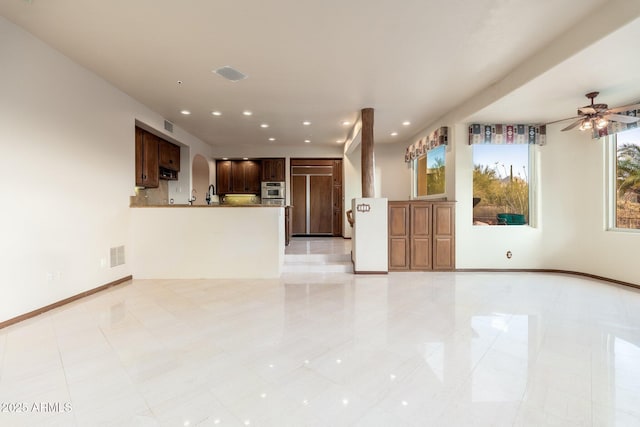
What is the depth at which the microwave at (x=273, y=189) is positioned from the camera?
24.8 ft

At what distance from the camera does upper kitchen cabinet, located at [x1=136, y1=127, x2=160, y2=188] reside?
15.2 feet

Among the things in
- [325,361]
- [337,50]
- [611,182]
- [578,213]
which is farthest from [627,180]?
[325,361]

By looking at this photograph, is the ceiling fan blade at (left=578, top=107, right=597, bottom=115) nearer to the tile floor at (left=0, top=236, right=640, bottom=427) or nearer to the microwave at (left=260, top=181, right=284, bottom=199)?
the tile floor at (left=0, top=236, right=640, bottom=427)

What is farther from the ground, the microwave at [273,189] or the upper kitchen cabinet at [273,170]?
the upper kitchen cabinet at [273,170]

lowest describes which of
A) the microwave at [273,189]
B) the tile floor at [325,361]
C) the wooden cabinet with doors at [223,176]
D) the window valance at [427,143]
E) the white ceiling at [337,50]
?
the tile floor at [325,361]

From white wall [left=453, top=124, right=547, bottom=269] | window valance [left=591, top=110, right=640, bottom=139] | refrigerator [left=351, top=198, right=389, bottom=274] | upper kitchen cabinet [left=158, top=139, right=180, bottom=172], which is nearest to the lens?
window valance [left=591, top=110, right=640, bottom=139]

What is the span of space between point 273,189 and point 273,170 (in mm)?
542

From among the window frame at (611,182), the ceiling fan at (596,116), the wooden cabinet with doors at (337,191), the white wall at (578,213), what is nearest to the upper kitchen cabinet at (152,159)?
the wooden cabinet with doors at (337,191)

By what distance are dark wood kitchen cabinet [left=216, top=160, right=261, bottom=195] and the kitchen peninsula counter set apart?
346cm

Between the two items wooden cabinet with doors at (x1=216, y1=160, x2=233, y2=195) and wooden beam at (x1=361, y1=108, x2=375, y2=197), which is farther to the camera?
wooden cabinet with doors at (x1=216, y1=160, x2=233, y2=195)

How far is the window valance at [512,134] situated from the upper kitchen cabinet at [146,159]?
569 centimetres

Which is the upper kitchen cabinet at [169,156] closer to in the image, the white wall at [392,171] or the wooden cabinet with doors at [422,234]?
the wooden cabinet with doors at [422,234]

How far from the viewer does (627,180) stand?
13.1ft

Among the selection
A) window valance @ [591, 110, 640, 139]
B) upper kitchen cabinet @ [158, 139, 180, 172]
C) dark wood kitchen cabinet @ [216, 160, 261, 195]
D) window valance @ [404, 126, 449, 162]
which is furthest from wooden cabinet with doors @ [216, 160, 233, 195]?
window valance @ [591, 110, 640, 139]
